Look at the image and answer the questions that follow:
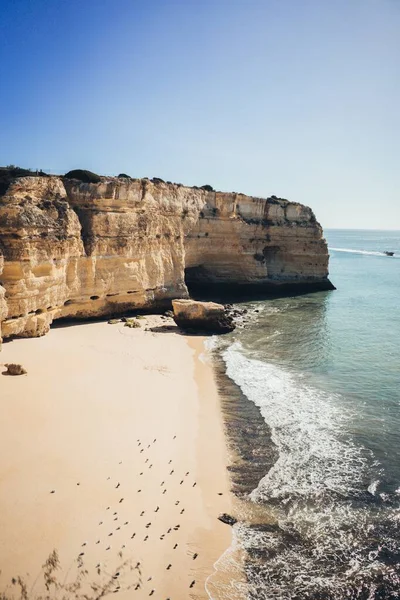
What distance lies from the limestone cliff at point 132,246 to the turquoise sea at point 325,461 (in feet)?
33.3

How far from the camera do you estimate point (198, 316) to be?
92.1ft

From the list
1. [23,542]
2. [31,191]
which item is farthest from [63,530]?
[31,191]

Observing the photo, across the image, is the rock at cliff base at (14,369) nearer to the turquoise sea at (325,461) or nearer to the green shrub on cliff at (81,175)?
the turquoise sea at (325,461)

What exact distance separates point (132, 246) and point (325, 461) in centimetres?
2189

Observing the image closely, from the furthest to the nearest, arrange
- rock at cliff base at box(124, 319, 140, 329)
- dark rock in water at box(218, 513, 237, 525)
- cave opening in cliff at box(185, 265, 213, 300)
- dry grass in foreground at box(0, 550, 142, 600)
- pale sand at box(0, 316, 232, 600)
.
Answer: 1. cave opening in cliff at box(185, 265, 213, 300)
2. rock at cliff base at box(124, 319, 140, 329)
3. dark rock in water at box(218, 513, 237, 525)
4. pale sand at box(0, 316, 232, 600)
5. dry grass in foreground at box(0, 550, 142, 600)

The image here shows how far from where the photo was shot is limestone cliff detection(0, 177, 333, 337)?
22016 mm

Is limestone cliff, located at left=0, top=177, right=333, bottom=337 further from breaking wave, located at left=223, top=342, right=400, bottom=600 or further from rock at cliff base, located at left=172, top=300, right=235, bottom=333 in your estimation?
breaking wave, located at left=223, top=342, right=400, bottom=600

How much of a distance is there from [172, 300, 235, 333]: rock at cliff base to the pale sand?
8435 millimetres

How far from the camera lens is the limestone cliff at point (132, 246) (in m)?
22.0

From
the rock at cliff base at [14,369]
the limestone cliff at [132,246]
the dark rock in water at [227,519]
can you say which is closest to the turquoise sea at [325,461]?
the dark rock in water at [227,519]

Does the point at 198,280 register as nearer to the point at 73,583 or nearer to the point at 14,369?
the point at 14,369

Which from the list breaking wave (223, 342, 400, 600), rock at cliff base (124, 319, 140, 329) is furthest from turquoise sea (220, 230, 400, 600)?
rock at cliff base (124, 319, 140, 329)

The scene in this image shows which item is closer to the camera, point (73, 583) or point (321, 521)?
point (73, 583)

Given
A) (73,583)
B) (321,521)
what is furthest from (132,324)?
(73,583)
